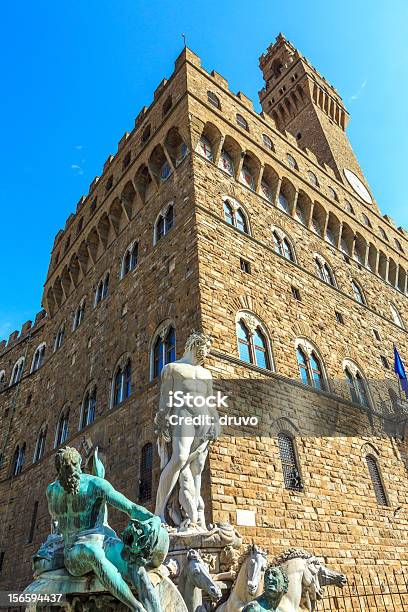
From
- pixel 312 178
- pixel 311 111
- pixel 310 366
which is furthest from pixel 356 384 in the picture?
pixel 311 111

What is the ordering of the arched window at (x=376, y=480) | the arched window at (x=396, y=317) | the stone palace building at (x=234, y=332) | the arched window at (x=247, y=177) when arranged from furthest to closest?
the arched window at (x=396, y=317), the arched window at (x=247, y=177), the arched window at (x=376, y=480), the stone palace building at (x=234, y=332)

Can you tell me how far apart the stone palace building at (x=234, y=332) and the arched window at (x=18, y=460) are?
0.70 feet

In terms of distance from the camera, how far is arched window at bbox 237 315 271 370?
9.07 metres

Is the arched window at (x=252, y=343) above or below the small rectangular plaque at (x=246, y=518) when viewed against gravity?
above

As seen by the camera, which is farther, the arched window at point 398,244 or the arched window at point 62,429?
the arched window at point 398,244

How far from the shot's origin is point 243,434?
7.71 meters

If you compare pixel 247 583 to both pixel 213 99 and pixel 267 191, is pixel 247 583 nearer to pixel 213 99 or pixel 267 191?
pixel 267 191

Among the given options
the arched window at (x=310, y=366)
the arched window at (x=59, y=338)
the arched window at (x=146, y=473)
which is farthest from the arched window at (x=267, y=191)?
the arched window at (x=59, y=338)

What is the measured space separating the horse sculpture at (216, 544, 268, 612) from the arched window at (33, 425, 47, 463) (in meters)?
11.8

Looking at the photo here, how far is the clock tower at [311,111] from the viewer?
2078cm

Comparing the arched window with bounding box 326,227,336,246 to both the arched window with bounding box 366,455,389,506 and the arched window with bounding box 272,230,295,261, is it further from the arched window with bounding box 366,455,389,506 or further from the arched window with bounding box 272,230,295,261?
the arched window with bounding box 366,455,389,506

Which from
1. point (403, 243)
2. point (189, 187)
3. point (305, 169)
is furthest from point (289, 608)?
point (403, 243)

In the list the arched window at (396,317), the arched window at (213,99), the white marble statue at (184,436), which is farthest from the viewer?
the arched window at (396,317)

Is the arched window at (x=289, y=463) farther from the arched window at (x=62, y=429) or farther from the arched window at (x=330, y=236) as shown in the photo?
the arched window at (x=330, y=236)
